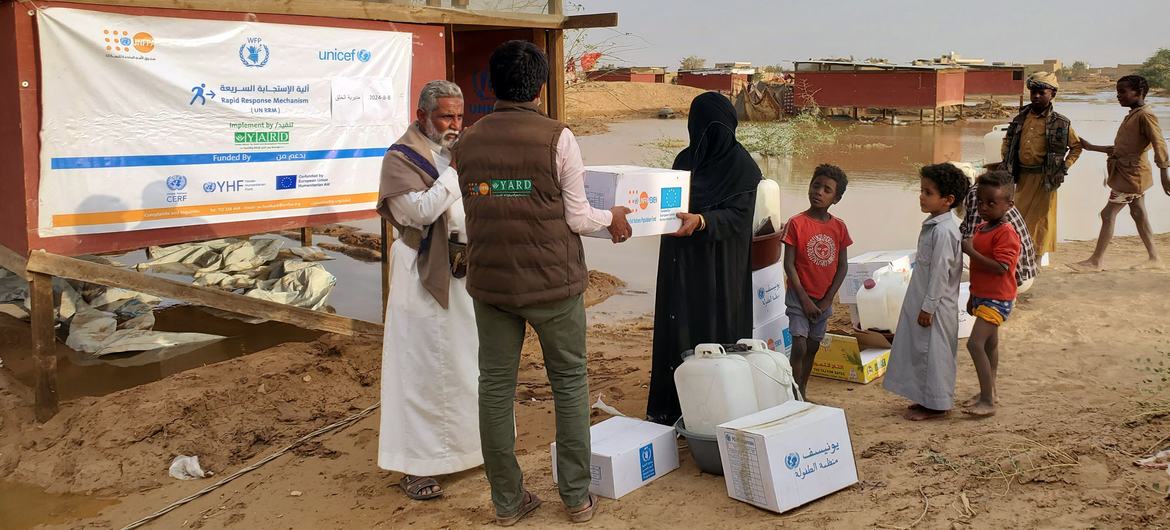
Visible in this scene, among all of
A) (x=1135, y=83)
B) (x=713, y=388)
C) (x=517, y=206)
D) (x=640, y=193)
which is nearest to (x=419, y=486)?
(x=713, y=388)

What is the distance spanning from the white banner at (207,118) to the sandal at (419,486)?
2487 mm

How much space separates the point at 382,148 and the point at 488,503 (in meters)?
3.33

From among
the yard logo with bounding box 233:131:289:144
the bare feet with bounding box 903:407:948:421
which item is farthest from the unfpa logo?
the bare feet with bounding box 903:407:948:421

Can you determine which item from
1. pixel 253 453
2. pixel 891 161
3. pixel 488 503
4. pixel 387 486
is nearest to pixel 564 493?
pixel 488 503

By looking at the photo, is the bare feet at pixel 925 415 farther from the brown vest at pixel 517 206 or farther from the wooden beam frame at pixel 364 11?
the wooden beam frame at pixel 364 11

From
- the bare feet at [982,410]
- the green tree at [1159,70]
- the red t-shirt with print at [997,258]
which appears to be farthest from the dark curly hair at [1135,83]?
the green tree at [1159,70]

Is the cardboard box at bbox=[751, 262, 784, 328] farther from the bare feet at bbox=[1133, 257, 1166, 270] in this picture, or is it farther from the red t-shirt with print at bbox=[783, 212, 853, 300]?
the bare feet at bbox=[1133, 257, 1166, 270]

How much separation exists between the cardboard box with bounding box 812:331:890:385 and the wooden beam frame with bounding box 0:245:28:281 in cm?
459

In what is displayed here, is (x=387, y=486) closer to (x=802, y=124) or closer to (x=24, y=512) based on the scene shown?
(x=24, y=512)

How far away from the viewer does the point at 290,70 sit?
245 inches

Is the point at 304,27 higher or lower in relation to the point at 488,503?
higher

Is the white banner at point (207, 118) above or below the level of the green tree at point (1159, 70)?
below

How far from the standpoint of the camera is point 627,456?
4.17 meters

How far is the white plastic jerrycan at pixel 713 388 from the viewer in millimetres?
4281
